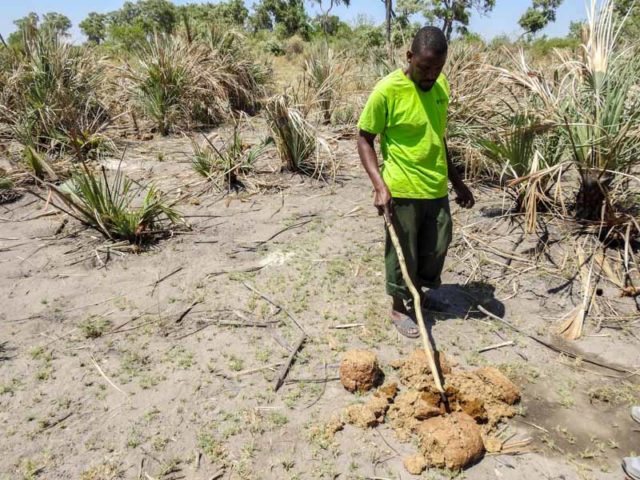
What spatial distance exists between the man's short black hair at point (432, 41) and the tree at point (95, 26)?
5360cm

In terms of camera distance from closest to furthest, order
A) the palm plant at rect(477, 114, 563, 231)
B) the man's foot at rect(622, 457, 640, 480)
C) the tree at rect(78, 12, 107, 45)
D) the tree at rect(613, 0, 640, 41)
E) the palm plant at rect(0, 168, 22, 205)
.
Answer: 1. the man's foot at rect(622, 457, 640, 480)
2. the tree at rect(613, 0, 640, 41)
3. the palm plant at rect(477, 114, 563, 231)
4. the palm plant at rect(0, 168, 22, 205)
5. the tree at rect(78, 12, 107, 45)

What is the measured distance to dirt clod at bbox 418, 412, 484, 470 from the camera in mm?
2029

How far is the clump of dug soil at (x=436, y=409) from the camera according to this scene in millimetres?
2064

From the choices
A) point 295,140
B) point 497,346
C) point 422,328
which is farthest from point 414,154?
point 295,140

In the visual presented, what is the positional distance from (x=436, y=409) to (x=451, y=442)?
22 centimetres

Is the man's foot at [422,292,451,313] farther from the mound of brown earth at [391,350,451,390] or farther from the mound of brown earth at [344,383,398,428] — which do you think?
the mound of brown earth at [344,383,398,428]

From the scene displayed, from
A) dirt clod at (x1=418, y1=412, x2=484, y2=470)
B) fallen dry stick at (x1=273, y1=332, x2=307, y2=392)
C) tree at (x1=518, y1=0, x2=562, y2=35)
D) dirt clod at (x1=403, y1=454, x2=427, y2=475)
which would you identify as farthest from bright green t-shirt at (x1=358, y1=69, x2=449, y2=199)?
tree at (x1=518, y1=0, x2=562, y2=35)

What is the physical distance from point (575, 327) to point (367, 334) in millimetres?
1249

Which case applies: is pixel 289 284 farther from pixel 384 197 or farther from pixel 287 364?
pixel 384 197

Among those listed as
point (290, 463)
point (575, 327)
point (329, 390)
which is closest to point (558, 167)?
point (575, 327)

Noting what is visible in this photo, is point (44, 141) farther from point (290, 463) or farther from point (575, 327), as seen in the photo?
point (575, 327)

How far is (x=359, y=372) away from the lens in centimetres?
246

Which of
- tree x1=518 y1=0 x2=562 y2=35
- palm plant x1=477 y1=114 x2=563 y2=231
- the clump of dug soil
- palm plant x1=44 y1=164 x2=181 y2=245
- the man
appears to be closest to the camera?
the clump of dug soil

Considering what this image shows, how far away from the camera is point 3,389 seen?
2.51m
